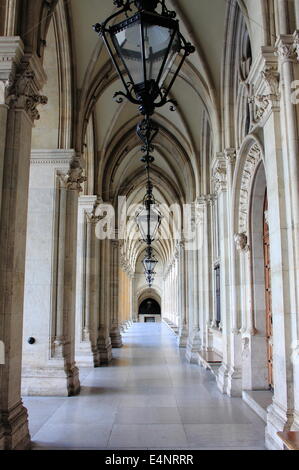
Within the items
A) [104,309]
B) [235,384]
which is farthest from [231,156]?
[104,309]

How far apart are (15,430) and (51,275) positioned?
402 centimetres

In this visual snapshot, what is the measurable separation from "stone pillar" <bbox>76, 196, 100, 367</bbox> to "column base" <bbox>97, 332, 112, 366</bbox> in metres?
0.51

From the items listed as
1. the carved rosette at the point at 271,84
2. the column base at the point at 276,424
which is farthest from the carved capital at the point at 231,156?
the column base at the point at 276,424

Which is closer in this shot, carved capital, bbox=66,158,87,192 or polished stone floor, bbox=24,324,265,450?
polished stone floor, bbox=24,324,265,450

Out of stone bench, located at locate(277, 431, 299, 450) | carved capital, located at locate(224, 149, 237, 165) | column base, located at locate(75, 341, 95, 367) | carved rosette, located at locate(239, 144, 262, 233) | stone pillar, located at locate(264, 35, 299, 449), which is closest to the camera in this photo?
stone bench, located at locate(277, 431, 299, 450)

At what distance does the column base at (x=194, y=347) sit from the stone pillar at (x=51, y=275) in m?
4.80

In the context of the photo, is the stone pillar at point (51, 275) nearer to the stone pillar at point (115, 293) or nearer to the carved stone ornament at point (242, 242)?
the carved stone ornament at point (242, 242)

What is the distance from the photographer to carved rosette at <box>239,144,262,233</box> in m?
7.76

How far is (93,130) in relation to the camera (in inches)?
526

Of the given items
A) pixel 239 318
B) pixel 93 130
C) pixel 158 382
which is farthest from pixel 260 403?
pixel 93 130

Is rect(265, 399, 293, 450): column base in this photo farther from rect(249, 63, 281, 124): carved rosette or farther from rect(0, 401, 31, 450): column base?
rect(249, 63, 281, 124): carved rosette

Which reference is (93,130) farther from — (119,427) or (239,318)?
(119,427)

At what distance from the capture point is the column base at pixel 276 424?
4.82 m

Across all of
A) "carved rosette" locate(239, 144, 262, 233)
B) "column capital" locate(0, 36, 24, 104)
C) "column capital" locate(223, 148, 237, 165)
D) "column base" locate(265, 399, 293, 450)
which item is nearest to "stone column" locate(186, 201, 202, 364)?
"column capital" locate(223, 148, 237, 165)
